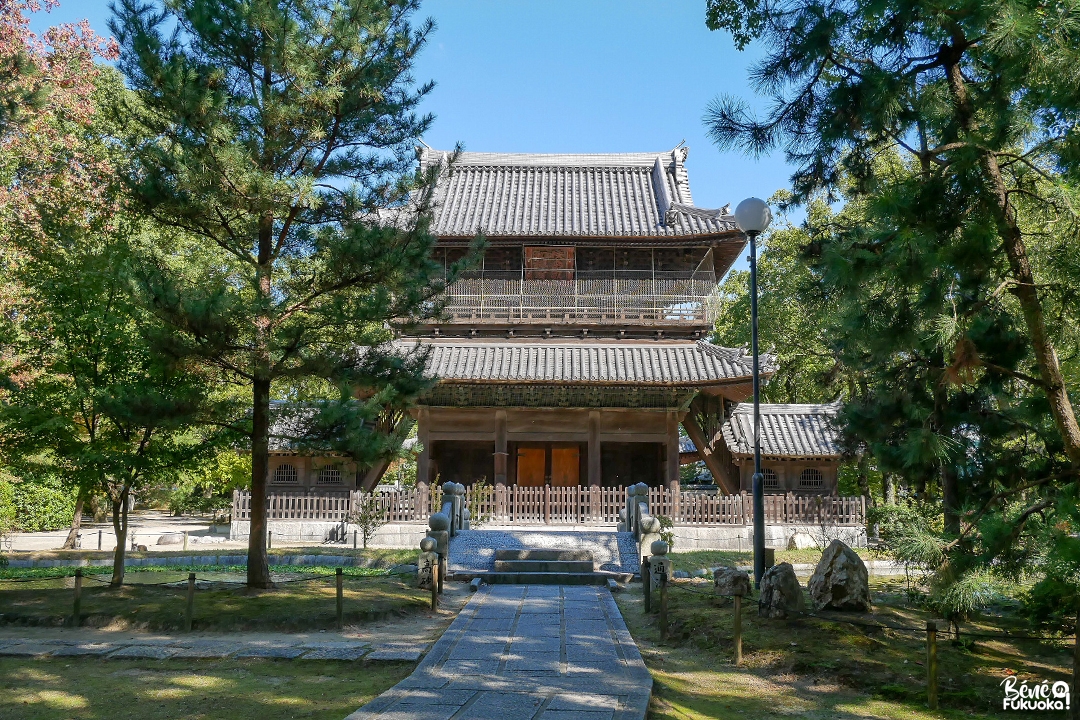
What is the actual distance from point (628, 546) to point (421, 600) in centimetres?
583

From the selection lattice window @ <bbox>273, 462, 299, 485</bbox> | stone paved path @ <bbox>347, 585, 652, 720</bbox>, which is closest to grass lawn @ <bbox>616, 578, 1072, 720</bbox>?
stone paved path @ <bbox>347, 585, 652, 720</bbox>

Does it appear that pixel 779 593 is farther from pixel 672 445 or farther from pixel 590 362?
pixel 672 445

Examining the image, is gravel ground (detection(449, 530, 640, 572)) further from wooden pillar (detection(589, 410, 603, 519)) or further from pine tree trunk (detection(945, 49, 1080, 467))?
pine tree trunk (detection(945, 49, 1080, 467))

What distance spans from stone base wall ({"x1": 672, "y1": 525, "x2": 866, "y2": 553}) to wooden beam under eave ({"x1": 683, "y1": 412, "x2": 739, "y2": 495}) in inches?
109

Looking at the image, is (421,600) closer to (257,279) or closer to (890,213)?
(257,279)

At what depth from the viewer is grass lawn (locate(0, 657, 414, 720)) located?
6.12 metres

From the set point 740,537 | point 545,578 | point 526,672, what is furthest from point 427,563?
point 740,537

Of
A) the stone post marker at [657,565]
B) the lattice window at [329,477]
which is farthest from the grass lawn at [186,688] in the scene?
the lattice window at [329,477]

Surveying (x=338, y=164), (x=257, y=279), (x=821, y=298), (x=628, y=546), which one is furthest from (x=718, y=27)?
(x=628, y=546)

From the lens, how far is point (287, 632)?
9.38 m

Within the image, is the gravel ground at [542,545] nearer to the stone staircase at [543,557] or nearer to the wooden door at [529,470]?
the stone staircase at [543,557]

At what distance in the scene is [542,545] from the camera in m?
15.9

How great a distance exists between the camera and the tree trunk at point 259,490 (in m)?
10.8

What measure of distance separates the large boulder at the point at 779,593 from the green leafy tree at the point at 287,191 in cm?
536
